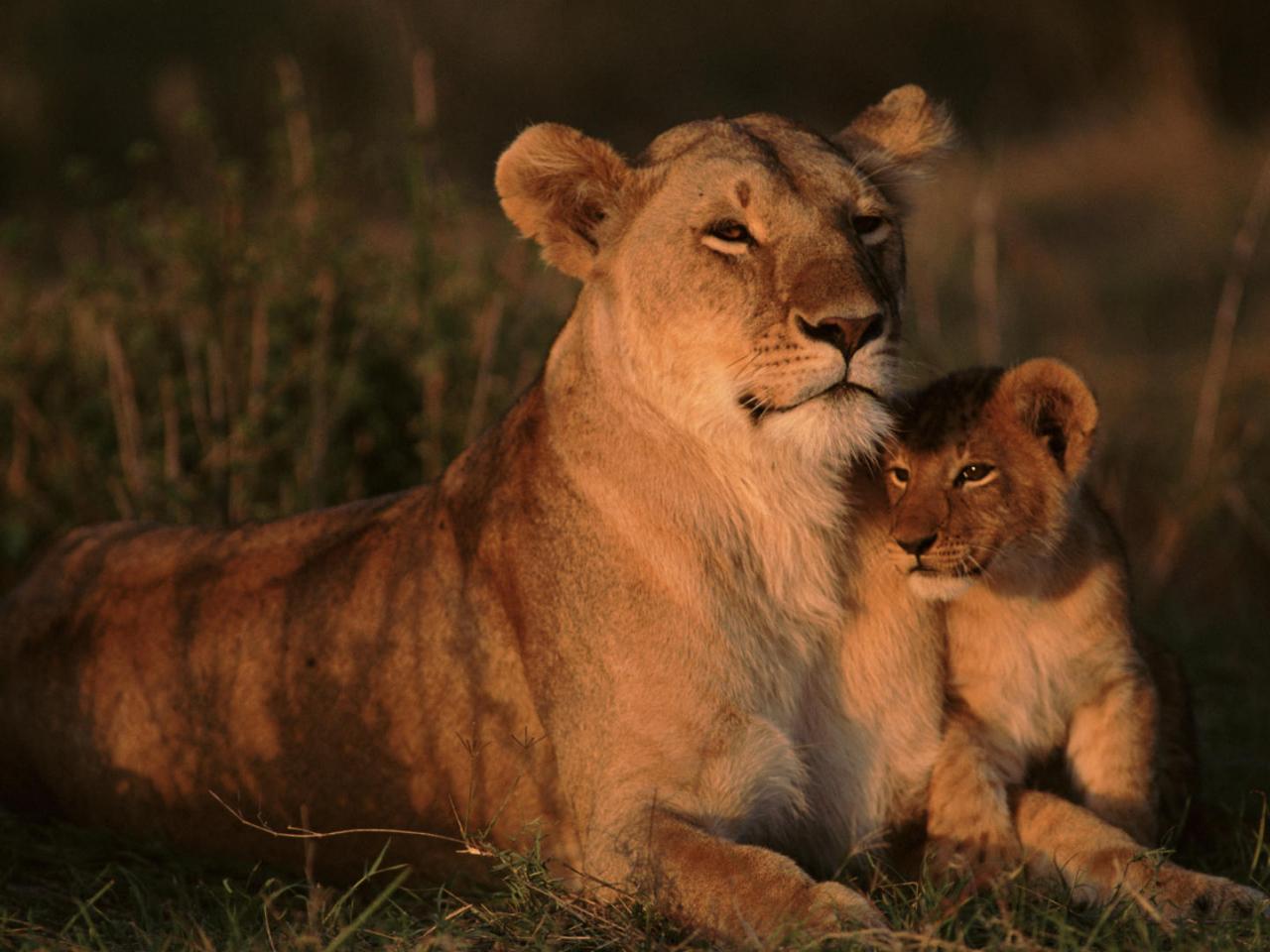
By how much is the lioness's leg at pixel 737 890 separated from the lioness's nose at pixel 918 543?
741 mm

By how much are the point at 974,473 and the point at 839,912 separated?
113cm

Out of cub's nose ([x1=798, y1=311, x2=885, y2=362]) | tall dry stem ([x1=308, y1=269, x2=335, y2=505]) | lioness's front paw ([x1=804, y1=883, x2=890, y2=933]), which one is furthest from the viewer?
tall dry stem ([x1=308, y1=269, x2=335, y2=505])

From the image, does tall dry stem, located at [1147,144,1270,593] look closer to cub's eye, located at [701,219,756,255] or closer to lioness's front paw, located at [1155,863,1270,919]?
lioness's front paw, located at [1155,863,1270,919]

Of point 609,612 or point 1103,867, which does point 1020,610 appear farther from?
point 609,612

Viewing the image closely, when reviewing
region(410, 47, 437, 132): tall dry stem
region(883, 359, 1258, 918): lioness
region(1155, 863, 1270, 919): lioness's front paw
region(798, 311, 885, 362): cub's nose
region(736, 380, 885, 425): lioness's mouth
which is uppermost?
region(410, 47, 437, 132): tall dry stem

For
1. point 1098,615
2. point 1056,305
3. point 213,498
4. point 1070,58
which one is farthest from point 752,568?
point 1070,58

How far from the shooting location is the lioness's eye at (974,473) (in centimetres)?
383

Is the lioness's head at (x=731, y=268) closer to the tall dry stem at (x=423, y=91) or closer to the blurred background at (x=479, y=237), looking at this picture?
the blurred background at (x=479, y=237)

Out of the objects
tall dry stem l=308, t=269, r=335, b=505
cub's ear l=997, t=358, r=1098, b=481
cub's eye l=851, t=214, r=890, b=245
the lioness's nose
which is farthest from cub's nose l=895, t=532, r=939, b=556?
tall dry stem l=308, t=269, r=335, b=505

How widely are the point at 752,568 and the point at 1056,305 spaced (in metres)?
6.65

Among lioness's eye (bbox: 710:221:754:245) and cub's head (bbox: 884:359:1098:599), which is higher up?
lioness's eye (bbox: 710:221:754:245)

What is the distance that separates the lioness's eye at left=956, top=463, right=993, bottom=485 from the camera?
12.6 feet

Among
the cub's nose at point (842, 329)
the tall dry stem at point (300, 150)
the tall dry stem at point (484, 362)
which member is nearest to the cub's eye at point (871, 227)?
the cub's nose at point (842, 329)

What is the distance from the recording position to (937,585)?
144 inches
